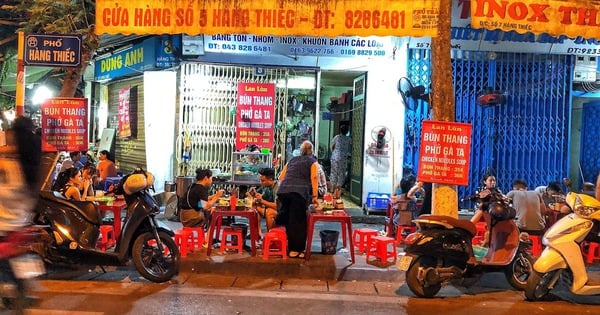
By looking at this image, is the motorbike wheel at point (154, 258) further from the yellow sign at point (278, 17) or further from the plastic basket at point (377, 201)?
the plastic basket at point (377, 201)

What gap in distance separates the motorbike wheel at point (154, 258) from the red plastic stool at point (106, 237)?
1327 mm

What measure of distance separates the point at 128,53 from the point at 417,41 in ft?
20.4

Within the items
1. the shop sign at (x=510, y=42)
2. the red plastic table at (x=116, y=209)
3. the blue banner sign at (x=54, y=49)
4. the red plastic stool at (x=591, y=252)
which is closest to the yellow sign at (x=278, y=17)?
the blue banner sign at (x=54, y=49)

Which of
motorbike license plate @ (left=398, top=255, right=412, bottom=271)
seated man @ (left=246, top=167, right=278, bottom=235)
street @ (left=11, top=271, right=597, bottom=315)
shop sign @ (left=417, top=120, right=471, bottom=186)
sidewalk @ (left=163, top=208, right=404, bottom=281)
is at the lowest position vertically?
street @ (left=11, top=271, right=597, bottom=315)

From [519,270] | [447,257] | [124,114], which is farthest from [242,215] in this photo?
[124,114]

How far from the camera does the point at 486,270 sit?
21.3 ft

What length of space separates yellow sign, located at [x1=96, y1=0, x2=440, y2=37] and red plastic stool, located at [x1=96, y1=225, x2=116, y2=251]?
9.20 feet

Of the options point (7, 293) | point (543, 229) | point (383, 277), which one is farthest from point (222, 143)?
point (7, 293)

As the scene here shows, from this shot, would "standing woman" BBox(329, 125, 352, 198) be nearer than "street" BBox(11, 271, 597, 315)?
No

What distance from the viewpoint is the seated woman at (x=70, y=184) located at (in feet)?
25.7

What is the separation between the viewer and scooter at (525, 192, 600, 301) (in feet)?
19.7

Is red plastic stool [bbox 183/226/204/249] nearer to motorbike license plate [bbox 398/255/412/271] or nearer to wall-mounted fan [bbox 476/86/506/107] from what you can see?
motorbike license plate [bbox 398/255/412/271]

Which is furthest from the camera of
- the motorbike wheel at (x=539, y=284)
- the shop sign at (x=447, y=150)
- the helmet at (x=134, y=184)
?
the shop sign at (x=447, y=150)

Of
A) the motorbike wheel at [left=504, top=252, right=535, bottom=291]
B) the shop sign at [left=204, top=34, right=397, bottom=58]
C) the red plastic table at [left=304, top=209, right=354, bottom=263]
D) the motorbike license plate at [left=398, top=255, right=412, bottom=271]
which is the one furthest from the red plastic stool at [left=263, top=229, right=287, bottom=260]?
the shop sign at [left=204, top=34, right=397, bottom=58]
